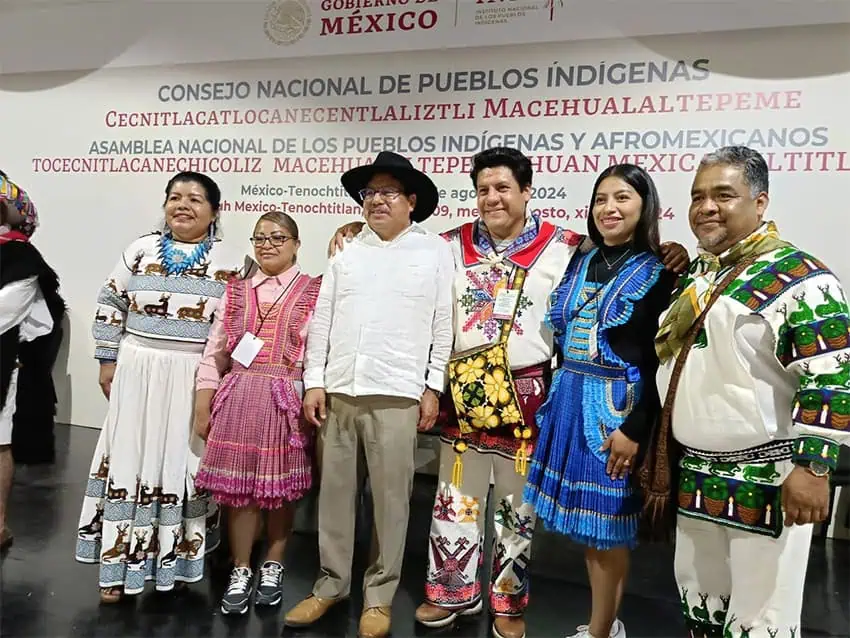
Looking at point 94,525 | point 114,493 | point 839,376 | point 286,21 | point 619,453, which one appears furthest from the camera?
point 286,21

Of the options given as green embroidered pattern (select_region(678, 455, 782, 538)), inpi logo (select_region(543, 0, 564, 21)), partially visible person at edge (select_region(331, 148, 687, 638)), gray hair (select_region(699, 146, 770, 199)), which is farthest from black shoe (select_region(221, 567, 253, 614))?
inpi logo (select_region(543, 0, 564, 21))

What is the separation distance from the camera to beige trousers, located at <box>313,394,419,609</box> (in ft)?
7.54

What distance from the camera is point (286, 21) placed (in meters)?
4.02

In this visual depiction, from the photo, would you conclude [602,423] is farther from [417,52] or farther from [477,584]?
[417,52]

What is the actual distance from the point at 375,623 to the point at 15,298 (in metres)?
1.91

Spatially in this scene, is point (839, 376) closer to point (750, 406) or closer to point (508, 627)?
point (750, 406)

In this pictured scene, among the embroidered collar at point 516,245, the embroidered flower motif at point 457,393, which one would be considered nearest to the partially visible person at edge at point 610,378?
the embroidered collar at point 516,245

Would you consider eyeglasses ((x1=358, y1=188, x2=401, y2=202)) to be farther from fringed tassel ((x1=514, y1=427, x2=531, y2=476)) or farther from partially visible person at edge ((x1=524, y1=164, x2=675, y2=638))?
fringed tassel ((x1=514, y1=427, x2=531, y2=476))

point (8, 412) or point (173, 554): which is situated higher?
point (8, 412)

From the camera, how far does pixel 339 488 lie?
2.36 m

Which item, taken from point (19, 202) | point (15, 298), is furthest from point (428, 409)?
point (19, 202)

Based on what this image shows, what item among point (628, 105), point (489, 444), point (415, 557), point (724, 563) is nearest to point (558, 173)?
point (628, 105)

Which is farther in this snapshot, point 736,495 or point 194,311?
point 194,311

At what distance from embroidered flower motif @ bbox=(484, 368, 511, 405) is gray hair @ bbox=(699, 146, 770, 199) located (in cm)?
92
